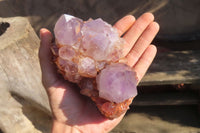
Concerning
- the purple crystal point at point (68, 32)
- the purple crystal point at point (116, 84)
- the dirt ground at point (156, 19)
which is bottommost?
the dirt ground at point (156, 19)

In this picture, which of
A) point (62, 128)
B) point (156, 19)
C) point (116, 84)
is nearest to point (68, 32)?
point (116, 84)

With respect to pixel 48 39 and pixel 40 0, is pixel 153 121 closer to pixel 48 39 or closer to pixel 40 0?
pixel 48 39

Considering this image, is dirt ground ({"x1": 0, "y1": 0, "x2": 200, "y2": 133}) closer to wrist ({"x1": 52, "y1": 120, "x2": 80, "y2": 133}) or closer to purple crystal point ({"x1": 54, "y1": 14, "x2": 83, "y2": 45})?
wrist ({"x1": 52, "y1": 120, "x2": 80, "y2": 133})

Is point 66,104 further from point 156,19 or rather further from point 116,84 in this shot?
point 156,19

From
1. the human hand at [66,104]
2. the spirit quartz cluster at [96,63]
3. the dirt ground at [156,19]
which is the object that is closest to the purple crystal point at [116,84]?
the spirit quartz cluster at [96,63]

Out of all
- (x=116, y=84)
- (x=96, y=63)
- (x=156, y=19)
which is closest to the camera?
(x=116, y=84)

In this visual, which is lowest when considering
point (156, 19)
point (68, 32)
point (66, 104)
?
point (156, 19)

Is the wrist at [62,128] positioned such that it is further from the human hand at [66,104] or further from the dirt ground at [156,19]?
the dirt ground at [156,19]
